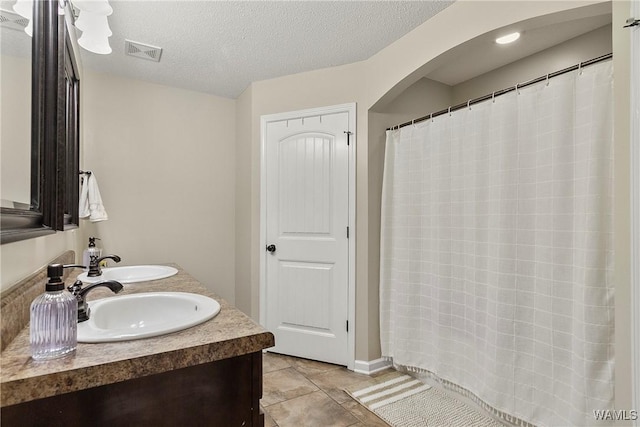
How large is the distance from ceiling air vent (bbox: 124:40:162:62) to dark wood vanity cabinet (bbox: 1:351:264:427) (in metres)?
2.37

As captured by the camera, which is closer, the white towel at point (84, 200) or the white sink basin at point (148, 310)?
the white sink basin at point (148, 310)

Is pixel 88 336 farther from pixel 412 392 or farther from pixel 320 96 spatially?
pixel 320 96

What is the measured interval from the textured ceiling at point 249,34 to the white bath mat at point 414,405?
2.41 m

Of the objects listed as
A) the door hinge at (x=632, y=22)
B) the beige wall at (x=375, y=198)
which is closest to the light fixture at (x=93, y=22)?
the beige wall at (x=375, y=198)

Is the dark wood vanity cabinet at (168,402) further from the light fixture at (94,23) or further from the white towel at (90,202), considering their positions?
the white towel at (90,202)

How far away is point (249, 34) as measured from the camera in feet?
7.34

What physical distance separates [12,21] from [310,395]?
2.30m

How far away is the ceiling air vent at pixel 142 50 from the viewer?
234cm

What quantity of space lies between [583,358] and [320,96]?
2.38 meters

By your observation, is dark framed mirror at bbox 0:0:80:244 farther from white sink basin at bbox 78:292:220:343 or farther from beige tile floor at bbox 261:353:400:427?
beige tile floor at bbox 261:353:400:427

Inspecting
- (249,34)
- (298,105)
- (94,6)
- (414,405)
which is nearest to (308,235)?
(298,105)

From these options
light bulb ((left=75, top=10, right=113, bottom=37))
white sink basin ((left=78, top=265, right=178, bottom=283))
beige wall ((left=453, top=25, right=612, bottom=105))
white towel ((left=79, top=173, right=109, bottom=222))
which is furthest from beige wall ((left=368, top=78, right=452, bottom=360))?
white towel ((left=79, top=173, right=109, bottom=222))

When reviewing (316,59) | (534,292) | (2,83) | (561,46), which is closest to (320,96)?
(316,59)

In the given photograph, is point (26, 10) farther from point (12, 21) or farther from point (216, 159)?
point (216, 159)
